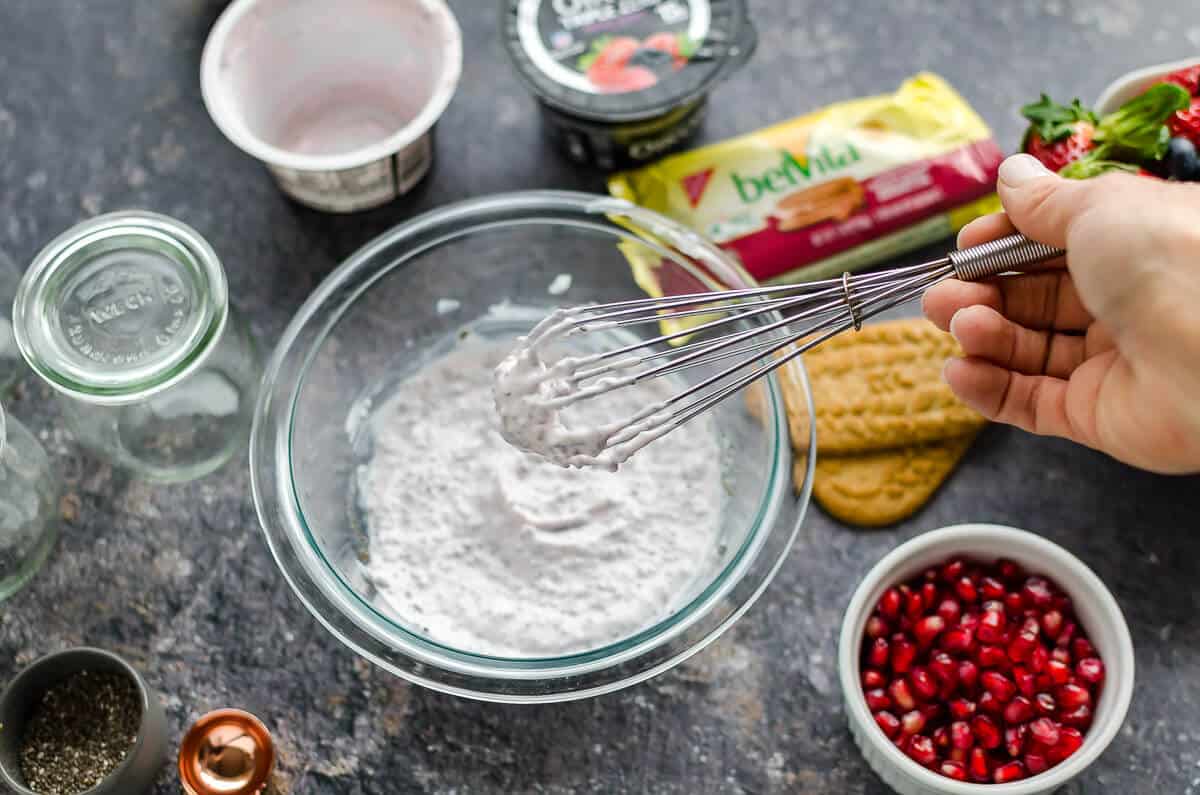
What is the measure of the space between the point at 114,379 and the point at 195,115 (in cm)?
50

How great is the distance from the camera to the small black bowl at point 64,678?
1.23m

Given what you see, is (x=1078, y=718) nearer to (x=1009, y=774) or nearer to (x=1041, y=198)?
(x=1009, y=774)

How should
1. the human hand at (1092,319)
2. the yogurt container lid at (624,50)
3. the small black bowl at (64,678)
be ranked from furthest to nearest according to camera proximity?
1. the yogurt container lid at (624,50)
2. the small black bowl at (64,678)
3. the human hand at (1092,319)

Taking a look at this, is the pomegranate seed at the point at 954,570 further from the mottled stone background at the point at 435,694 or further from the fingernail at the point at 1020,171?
the fingernail at the point at 1020,171

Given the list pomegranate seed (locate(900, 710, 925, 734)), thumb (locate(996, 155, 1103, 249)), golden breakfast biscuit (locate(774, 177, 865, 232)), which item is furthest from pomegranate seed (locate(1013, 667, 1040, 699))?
golden breakfast biscuit (locate(774, 177, 865, 232))

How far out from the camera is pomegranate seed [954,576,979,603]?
1314mm

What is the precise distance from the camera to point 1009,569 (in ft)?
4.33

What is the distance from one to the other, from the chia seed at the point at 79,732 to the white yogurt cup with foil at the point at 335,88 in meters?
0.58

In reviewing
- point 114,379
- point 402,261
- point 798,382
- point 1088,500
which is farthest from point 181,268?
point 1088,500

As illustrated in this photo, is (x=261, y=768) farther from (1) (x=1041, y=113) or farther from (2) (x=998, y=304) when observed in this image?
(1) (x=1041, y=113)

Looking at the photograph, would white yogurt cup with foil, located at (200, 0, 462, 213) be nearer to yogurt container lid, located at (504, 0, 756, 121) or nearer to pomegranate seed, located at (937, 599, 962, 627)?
yogurt container lid, located at (504, 0, 756, 121)

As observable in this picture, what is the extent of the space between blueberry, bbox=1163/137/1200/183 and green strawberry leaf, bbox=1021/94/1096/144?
11 centimetres

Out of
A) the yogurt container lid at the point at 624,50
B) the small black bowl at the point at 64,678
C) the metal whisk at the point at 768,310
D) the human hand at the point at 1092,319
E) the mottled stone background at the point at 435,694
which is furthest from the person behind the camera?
the yogurt container lid at the point at 624,50

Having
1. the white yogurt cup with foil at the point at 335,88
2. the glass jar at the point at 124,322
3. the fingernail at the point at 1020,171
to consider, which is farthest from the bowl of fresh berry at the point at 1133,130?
the glass jar at the point at 124,322
